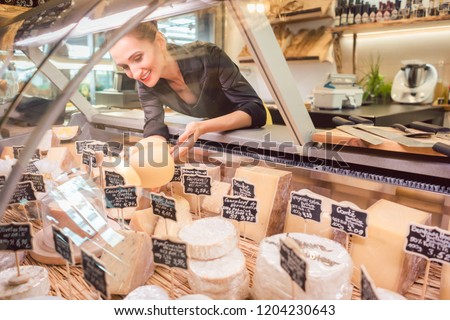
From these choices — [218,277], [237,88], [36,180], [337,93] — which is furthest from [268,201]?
[337,93]

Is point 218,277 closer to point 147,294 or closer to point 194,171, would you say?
point 147,294

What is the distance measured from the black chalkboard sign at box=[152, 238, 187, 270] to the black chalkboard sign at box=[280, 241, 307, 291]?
28cm

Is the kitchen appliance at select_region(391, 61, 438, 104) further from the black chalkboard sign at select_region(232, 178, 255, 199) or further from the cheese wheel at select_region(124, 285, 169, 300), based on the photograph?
the cheese wheel at select_region(124, 285, 169, 300)

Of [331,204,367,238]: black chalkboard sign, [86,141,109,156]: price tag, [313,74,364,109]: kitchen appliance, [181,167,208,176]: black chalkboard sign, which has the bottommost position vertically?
[331,204,367,238]: black chalkboard sign

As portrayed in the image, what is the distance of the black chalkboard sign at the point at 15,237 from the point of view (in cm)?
111

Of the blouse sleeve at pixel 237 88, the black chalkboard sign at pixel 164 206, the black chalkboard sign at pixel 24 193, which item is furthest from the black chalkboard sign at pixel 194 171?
the black chalkboard sign at pixel 24 193

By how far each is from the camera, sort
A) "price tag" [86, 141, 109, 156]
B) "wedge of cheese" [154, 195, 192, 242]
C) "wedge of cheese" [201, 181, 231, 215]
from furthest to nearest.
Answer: "price tag" [86, 141, 109, 156], "wedge of cheese" [201, 181, 231, 215], "wedge of cheese" [154, 195, 192, 242]

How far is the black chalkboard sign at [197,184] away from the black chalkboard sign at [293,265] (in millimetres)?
573

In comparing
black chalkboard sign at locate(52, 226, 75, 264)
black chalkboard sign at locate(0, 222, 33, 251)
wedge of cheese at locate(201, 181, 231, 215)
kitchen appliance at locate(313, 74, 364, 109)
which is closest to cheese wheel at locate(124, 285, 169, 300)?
black chalkboard sign at locate(52, 226, 75, 264)

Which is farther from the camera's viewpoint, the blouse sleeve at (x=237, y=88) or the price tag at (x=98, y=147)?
the price tag at (x=98, y=147)

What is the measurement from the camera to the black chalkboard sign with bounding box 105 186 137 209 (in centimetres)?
132

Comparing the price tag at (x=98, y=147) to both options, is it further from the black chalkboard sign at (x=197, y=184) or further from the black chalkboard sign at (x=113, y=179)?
the black chalkboard sign at (x=197, y=184)

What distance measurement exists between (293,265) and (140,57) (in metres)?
1.19

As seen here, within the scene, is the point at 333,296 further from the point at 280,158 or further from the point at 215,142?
the point at 215,142
